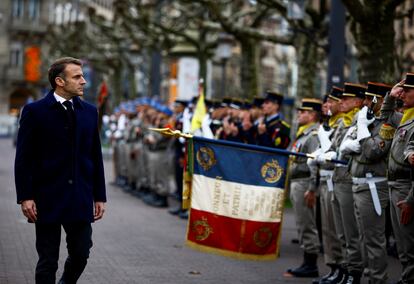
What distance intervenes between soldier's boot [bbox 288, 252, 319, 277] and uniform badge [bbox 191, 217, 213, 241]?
1.16 metres

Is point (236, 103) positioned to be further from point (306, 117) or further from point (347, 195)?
point (347, 195)

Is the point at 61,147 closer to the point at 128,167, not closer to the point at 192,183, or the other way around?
the point at 192,183

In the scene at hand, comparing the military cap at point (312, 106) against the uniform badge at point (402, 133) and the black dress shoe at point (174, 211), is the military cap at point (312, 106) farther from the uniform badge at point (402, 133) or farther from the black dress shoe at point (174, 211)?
the black dress shoe at point (174, 211)

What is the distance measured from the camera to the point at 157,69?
3397 cm

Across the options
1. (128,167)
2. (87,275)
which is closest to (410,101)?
(87,275)

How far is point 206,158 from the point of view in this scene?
460 inches

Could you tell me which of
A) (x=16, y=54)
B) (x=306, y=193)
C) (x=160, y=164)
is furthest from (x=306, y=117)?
(x=16, y=54)

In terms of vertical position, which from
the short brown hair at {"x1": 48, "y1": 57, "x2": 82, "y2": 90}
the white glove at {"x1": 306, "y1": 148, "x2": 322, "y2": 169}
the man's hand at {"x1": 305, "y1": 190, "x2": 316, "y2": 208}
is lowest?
the man's hand at {"x1": 305, "y1": 190, "x2": 316, "y2": 208}

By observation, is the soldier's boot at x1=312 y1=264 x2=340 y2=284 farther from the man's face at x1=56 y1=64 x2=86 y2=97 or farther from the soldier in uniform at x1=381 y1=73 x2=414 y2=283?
the man's face at x1=56 y1=64 x2=86 y2=97

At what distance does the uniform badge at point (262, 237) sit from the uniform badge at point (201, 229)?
480 mm

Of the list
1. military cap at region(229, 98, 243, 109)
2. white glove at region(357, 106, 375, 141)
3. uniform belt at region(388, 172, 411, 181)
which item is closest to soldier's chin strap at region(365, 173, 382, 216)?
white glove at region(357, 106, 375, 141)

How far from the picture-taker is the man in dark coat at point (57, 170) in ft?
26.5

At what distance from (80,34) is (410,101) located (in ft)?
176

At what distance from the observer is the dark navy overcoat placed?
808 centimetres
